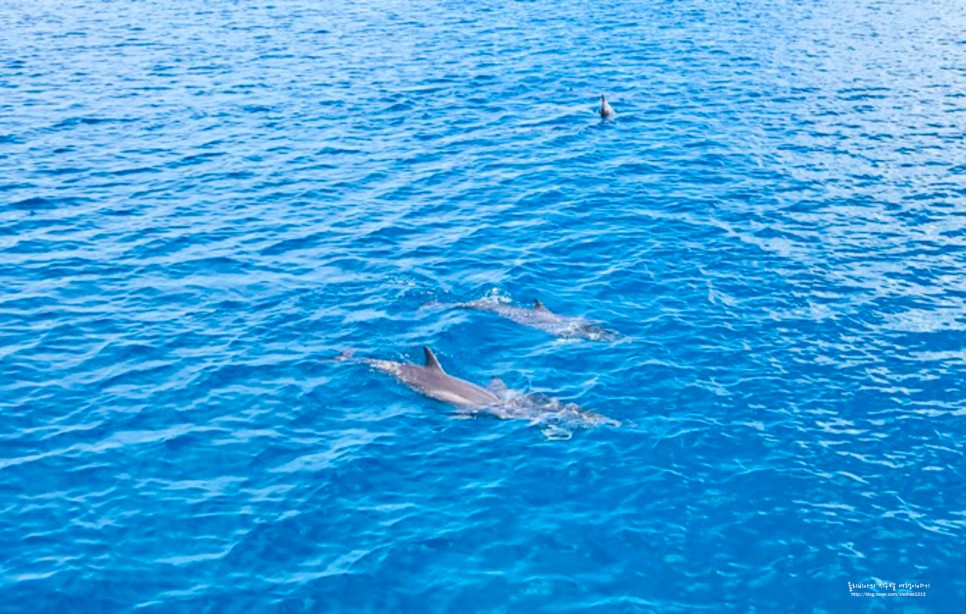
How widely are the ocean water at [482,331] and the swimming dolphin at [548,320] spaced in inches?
20.2

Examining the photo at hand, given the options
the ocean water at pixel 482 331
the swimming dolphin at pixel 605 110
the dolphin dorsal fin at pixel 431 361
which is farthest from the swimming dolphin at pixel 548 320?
the swimming dolphin at pixel 605 110

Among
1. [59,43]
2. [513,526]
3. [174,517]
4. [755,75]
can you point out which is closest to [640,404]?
[513,526]

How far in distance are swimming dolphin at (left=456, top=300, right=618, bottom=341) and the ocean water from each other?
0.51 m

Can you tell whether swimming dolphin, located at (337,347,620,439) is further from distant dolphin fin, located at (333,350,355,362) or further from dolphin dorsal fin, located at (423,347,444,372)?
distant dolphin fin, located at (333,350,355,362)

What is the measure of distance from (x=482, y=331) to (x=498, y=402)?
4152mm

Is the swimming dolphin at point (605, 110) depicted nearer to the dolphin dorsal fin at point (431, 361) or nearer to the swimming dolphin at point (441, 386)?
the swimming dolphin at point (441, 386)

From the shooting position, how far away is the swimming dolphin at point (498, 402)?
25328 mm

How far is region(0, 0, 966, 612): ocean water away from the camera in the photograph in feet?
69.2

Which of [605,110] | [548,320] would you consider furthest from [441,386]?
[605,110]

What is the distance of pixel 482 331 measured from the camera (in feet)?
97.7

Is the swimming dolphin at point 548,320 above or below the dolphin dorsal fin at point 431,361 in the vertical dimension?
below

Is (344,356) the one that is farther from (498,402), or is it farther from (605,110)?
(605,110)

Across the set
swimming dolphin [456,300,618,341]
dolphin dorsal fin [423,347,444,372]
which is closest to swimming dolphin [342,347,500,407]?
dolphin dorsal fin [423,347,444,372]

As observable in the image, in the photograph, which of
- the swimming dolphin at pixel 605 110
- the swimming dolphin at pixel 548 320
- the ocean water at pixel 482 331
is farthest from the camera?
the swimming dolphin at pixel 605 110
